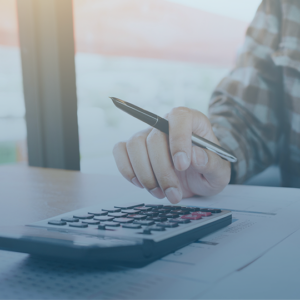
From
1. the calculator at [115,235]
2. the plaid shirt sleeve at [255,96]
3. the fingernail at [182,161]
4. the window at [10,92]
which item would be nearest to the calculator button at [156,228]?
the calculator at [115,235]

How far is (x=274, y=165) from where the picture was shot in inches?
41.4

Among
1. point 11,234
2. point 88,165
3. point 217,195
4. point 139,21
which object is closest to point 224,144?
point 217,195

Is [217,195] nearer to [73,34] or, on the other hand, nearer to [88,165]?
[73,34]

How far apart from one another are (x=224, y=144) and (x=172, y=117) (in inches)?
15.4

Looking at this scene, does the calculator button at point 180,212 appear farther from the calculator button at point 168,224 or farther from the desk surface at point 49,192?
the desk surface at point 49,192

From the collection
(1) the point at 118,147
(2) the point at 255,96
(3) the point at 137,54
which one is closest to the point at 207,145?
(1) the point at 118,147

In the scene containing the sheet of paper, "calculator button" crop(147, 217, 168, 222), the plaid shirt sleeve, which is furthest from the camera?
the plaid shirt sleeve

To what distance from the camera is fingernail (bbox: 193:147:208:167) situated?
0.43m

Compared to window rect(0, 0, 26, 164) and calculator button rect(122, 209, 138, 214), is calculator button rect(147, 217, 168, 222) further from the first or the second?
window rect(0, 0, 26, 164)

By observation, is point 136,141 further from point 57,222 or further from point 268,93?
point 268,93

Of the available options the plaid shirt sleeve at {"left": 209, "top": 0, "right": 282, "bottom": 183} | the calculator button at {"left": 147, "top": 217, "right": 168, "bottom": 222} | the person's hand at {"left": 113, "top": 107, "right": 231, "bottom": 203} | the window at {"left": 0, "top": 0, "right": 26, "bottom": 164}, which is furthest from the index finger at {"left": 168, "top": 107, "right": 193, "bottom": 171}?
the window at {"left": 0, "top": 0, "right": 26, "bottom": 164}

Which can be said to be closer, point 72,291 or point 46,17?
point 72,291

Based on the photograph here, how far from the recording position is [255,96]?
38.8 inches

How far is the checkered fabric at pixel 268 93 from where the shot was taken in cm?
96
